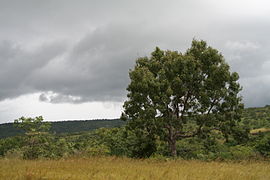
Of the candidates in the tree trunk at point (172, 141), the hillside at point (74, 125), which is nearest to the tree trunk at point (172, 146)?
the tree trunk at point (172, 141)

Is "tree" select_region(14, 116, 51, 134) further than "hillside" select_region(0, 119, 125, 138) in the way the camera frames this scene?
No

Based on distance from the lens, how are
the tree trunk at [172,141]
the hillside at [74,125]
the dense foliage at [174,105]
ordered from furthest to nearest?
1. the hillside at [74,125]
2. the tree trunk at [172,141]
3. the dense foliage at [174,105]

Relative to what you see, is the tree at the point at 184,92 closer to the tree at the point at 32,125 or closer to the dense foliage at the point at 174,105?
the dense foliage at the point at 174,105

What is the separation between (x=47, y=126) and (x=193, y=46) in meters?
13.5

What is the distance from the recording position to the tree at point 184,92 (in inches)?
851

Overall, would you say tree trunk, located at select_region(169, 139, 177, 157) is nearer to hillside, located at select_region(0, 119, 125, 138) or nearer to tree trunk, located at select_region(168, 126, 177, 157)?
tree trunk, located at select_region(168, 126, 177, 157)

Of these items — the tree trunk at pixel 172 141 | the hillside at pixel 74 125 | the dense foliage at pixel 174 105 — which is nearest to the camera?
the dense foliage at pixel 174 105

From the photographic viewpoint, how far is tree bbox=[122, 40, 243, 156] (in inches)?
851

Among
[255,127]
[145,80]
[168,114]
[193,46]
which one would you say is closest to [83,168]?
[145,80]

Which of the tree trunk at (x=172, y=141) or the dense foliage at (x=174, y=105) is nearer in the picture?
the dense foliage at (x=174, y=105)

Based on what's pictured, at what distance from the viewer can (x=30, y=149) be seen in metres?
23.8

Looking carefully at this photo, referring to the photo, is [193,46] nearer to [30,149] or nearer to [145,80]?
[145,80]

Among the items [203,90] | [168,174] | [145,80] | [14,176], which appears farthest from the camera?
[203,90]

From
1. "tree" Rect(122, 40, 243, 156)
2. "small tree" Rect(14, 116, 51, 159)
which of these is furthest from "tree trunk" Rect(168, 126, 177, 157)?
"small tree" Rect(14, 116, 51, 159)
